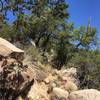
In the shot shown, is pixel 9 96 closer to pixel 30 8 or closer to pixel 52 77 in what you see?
pixel 52 77

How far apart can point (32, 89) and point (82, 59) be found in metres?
11.1

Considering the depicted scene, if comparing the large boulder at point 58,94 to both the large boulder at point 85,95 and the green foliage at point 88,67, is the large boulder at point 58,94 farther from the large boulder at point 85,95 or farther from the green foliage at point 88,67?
the green foliage at point 88,67

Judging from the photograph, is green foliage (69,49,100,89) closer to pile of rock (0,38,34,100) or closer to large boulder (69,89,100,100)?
large boulder (69,89,100,100)

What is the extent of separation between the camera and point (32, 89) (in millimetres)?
15867

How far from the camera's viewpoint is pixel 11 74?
46.4 ft

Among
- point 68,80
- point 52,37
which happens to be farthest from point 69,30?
point 68,80

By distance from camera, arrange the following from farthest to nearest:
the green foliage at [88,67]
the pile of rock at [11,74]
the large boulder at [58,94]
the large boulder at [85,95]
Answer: the green foliage at [88,67] < the large boulder at [58,94] < the large boulder at [85,95] < the pile of rock at [11,74]

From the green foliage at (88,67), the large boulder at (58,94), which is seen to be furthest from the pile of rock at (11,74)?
the green foliage at (88,67)

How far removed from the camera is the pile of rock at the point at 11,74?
14.0 meters

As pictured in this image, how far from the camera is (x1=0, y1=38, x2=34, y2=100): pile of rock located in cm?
1402

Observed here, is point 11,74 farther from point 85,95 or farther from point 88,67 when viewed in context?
point 88,67

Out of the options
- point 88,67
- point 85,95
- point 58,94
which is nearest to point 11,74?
point 58,94

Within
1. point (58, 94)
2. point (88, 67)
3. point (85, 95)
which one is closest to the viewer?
point (85, 95)

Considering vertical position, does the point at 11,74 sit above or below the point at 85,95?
above
